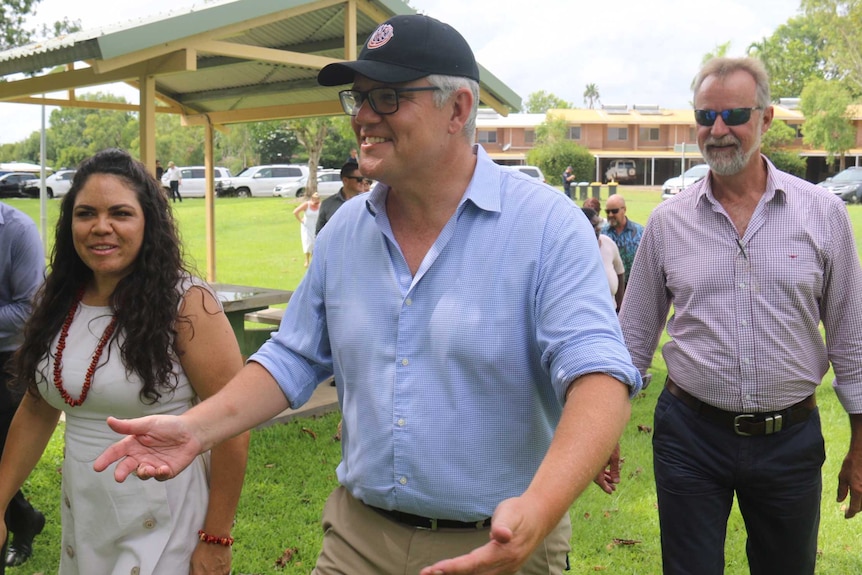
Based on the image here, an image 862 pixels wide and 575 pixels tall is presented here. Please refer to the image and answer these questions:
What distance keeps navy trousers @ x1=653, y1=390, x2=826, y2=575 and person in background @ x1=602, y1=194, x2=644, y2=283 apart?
275 inches

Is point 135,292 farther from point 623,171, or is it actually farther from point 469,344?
point 623,171

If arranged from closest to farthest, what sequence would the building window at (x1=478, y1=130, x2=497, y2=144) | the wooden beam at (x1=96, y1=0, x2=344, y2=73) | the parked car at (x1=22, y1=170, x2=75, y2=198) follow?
the wooden beam at (x1=96, y1=0, x2=344, y2=73) → the parked car at (x1=22, y1=170, x2=75, y2=198) → the building window at (x1=478, y1=130, x2=497, y2=144)

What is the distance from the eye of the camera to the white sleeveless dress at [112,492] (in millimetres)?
2928

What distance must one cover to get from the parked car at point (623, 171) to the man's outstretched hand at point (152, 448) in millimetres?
66826

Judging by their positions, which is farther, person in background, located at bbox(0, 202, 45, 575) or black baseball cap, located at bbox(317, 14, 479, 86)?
person in background, located at bbox(0, 202, 45, 575)

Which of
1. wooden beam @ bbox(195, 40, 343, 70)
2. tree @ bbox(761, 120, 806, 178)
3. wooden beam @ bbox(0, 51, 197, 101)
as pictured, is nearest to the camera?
wooden beam @ bbox(0, 51, 197, 101)

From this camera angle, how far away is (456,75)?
2389 millimetres

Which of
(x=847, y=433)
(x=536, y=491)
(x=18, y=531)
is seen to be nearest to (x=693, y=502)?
(x=536, y=491)

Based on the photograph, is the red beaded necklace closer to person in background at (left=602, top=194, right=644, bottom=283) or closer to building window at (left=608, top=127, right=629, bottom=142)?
person in background at (left=602, top=194, right=644, bottom=283)

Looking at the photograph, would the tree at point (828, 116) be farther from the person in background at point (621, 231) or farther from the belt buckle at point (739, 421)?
the belt buckle at point (739, 421)

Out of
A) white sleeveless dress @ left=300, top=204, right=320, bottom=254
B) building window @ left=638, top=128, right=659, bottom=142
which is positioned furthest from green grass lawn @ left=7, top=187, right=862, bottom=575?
building window @ left=638, top=128, right=659, bottom=142

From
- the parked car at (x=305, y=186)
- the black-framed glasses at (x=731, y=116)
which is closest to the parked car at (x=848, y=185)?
the parked car at (x=305, y=186)

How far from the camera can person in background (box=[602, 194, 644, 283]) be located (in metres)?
10.6

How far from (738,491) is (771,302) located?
0.77m
